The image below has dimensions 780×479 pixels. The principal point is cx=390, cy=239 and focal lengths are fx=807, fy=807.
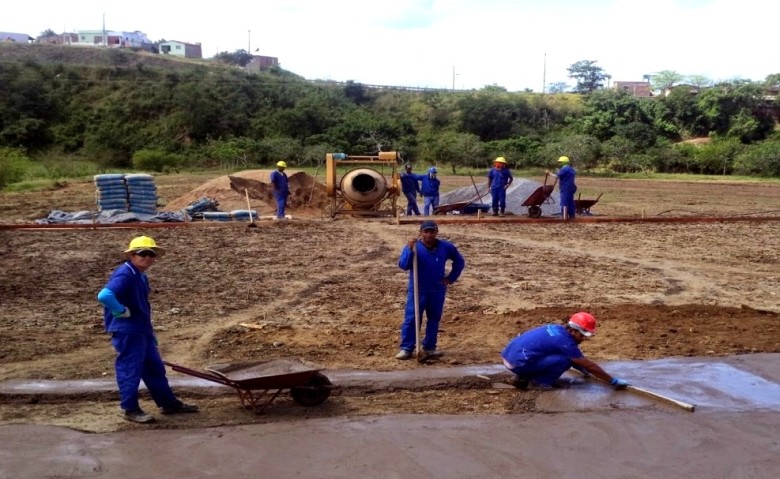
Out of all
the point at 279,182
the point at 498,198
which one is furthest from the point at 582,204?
the point at 279,182

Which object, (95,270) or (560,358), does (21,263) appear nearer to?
(95,270)

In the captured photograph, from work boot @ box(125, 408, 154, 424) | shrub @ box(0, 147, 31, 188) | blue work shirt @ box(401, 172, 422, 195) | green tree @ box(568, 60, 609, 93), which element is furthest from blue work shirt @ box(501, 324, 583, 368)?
green tree @ box(568, 60, 609, 93)

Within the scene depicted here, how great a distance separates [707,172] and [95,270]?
34.8 m

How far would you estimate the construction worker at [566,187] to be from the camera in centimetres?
1928

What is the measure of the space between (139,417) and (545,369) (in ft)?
11.0

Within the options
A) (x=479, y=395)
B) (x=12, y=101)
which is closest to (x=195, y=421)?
(x=479, y=395)

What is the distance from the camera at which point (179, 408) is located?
20.9 feet

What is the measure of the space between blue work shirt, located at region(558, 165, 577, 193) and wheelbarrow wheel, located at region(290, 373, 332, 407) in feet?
45.2

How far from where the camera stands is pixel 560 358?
6930 millimetres

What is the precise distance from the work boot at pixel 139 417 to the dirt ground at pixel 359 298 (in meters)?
0.08

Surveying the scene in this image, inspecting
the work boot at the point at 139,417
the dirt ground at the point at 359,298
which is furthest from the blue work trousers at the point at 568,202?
the work boot at the point at 139,417

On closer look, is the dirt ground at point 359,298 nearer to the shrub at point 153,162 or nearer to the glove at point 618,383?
the glove at point 618,383

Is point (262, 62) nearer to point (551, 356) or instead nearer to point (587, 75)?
point (587, 75)

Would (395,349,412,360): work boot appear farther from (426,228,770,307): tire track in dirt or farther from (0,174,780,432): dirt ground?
(426,228,770,307): tire track in dirt
